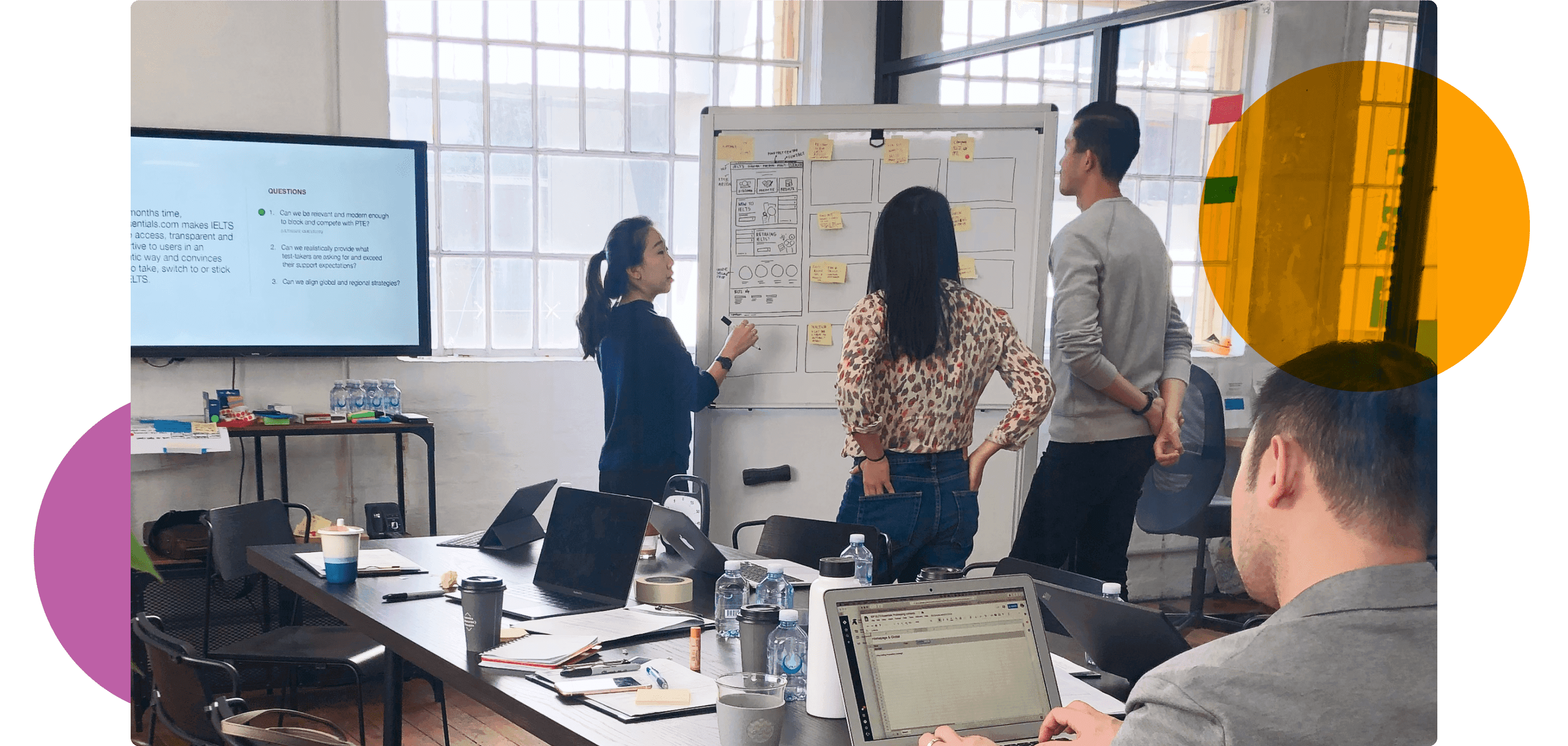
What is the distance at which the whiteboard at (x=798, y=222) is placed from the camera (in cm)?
415

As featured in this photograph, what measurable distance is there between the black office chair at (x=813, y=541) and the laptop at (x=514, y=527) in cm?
58

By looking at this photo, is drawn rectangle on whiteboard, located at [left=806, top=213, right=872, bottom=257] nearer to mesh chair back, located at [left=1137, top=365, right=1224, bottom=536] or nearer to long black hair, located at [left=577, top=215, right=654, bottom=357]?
long black hair, located at [left=577, top=215, right=654, bottom=357]

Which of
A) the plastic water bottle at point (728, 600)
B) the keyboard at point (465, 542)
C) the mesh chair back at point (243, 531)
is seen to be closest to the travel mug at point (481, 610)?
the plastic water bottle at point (728, 600)

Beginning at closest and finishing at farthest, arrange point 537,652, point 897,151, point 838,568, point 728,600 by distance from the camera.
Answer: point 838,568, point 537,652, point 728,600, point 897,151

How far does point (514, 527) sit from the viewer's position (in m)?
2.86

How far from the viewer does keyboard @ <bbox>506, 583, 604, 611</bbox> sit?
2.21 m

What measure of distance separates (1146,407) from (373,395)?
8.74 feet

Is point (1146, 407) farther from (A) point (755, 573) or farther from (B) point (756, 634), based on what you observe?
(B) point (756, 634)

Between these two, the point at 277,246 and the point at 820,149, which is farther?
the point at 820,149

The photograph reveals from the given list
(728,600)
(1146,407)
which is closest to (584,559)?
(728,600)

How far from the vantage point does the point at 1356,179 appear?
3.19 metres
